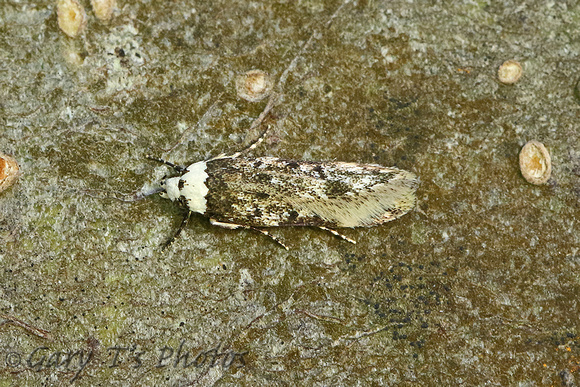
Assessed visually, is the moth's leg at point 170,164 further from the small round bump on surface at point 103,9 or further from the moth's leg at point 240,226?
the small round bump on surface at point 103,9

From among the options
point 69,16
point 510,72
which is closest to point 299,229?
point 510,72

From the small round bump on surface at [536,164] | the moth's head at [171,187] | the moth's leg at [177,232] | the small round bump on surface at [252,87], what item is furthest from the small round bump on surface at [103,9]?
the small round bump on surface at [536,164]

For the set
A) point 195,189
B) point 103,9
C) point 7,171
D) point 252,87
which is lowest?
point 195,189

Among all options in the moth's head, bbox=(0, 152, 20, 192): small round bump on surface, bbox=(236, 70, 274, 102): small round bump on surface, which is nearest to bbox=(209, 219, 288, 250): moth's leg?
the moth's head

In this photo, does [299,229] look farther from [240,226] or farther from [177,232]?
[177,232]

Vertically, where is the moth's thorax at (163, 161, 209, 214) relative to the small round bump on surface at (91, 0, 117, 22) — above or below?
below

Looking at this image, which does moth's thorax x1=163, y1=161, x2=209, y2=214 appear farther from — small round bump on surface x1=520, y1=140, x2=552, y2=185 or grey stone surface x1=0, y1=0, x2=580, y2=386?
small round bump on surface x1=520, y1=140, x2=552, y2=185
